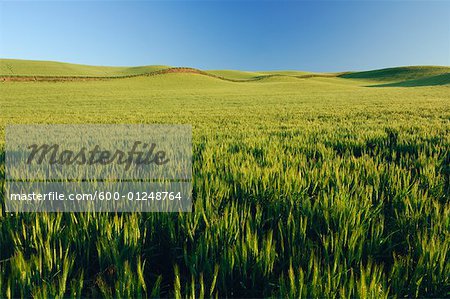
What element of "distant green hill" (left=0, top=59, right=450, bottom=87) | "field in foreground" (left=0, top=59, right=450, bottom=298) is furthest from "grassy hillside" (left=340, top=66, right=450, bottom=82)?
"field in foreground" (left=0, top=59, right=450, bottom=298)

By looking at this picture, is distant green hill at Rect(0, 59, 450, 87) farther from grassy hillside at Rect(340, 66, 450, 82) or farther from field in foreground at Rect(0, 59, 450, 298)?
field in foreground at Rect(0, 59, 450, 298)

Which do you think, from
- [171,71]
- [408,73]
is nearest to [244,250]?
[171,71]

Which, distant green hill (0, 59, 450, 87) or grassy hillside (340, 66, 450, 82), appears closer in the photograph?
distant green hill (0, 59, 450, 87)

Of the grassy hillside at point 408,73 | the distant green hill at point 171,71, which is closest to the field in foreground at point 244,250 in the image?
the distant green hill at point 171,71

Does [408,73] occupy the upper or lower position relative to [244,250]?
upper

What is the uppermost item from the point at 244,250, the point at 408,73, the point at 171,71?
the point at 408,73

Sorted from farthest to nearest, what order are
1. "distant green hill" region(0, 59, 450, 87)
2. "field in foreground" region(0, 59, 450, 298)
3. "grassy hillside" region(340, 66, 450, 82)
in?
1. "grassy hillside" region(340, 66, 450, 82)
2. "distant green hill" region(0, 59, 450, 87)
3. "field in foreground" region(0, 59, 450, 298)

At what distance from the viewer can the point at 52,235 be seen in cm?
174

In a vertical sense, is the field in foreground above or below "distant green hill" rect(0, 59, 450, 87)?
below

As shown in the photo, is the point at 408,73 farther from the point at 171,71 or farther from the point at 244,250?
the point at 244,250

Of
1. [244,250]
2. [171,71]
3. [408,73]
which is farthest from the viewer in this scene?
[408,73]

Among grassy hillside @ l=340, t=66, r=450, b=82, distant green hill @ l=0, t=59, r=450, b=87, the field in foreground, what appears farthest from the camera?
grassy hillside @ l=340, t=66, r=450, b=82

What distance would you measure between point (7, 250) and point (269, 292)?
163cm

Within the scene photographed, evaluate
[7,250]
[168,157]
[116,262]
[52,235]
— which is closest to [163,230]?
[116,262]
